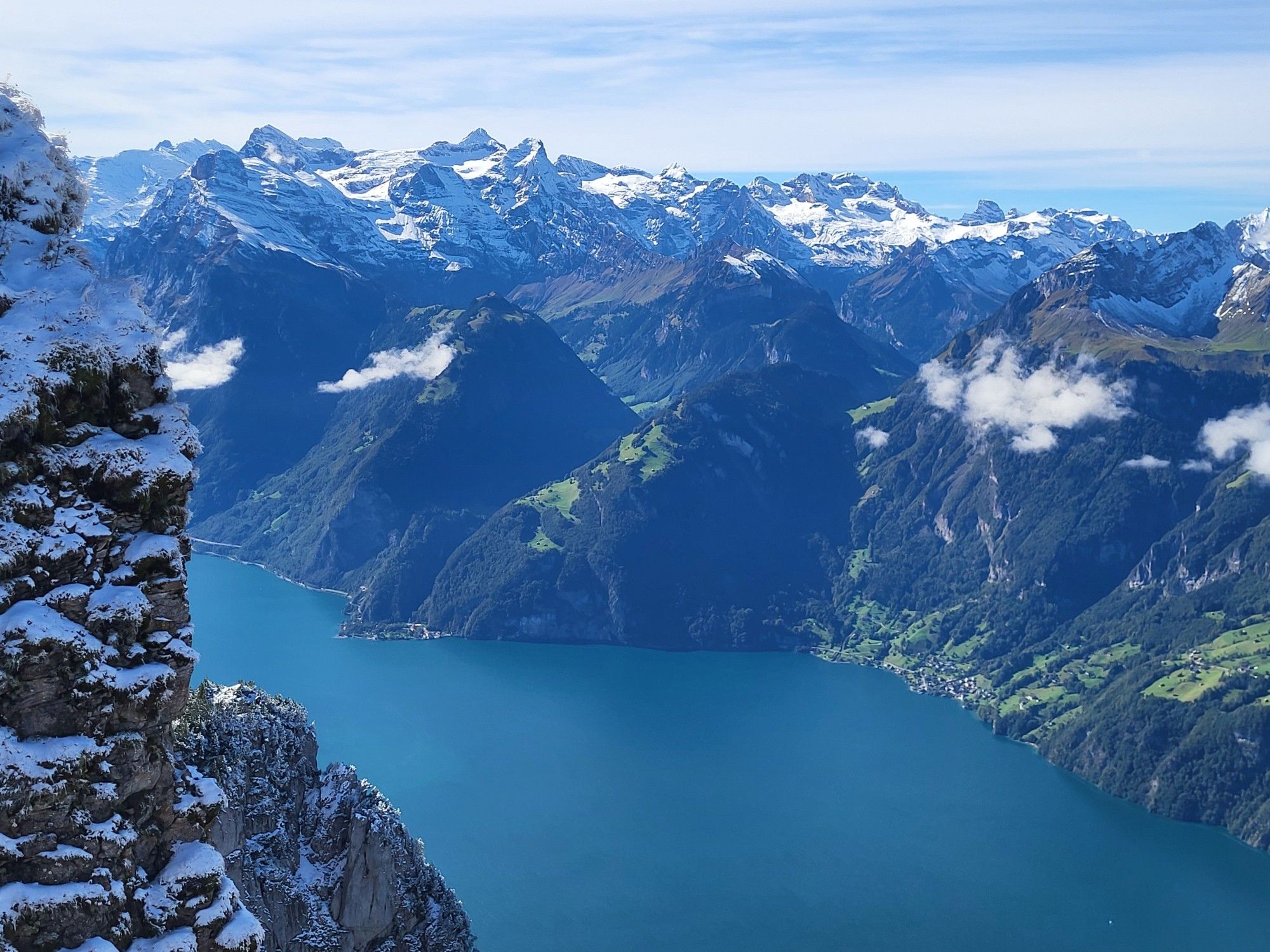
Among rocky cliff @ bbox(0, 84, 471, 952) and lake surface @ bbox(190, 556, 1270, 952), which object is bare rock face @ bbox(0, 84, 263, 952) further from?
lake surface @ bbox(190, 556, 1270, 952)

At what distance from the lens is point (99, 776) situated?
1762 cm

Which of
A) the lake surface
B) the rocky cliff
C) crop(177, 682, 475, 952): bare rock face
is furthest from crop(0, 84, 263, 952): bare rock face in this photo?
the lake surface

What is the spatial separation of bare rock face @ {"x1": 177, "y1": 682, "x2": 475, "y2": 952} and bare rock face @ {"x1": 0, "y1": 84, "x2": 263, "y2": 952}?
64.5 feet

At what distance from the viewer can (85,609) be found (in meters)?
17.5

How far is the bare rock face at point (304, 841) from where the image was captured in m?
39.8

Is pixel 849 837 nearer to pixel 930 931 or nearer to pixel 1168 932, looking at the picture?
pixel 930 931

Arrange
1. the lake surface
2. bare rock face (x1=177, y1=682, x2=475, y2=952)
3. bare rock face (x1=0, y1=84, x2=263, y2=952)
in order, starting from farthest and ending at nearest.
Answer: the lake surface, bare rock face (x1=177, y1=682, x2=475, y2=952), bare rock face (x1=0, y1=84, x2=263, y2=952)

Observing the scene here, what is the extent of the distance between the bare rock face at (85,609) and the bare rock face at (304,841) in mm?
19653

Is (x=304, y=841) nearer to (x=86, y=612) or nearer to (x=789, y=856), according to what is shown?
(x=86, y=612)

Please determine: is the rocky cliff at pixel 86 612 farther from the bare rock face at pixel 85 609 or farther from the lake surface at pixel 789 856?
the lake surface at pixel 789 856

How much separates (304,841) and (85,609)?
94.8 ft

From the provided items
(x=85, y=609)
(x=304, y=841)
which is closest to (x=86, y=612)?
(x=85, y=609)

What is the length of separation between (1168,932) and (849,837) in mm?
38907

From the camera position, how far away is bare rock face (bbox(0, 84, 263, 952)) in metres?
17.0
